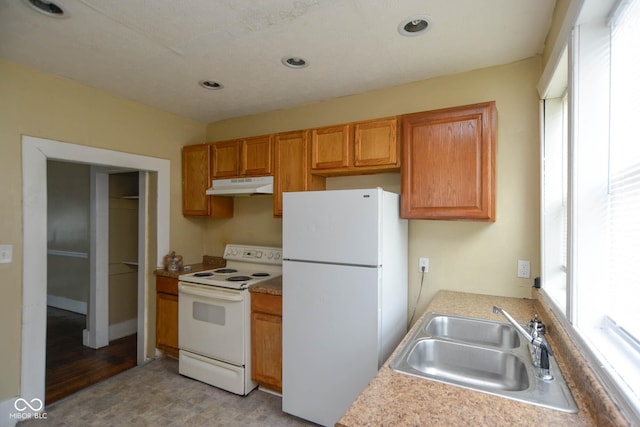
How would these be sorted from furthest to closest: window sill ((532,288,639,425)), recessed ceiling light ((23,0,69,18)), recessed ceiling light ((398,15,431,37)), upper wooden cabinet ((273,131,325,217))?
1. upper wooden cabinet ((273,131,325,217))
2. recessed ceiling light ((398,15,431,37))
3. recessed ceiling light ((23,0,69,18))
4. window sill ((532,288,639,425))

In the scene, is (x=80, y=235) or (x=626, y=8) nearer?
(x=626, y=8)

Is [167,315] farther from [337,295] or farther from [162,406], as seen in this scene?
[337,295]

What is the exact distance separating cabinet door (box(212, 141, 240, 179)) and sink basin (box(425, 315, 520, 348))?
7.21ft

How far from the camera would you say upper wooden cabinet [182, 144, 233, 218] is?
3250mm

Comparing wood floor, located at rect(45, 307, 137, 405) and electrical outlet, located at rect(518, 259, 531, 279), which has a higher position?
electrical outlet, located at rect(518, 259, 531, 279)

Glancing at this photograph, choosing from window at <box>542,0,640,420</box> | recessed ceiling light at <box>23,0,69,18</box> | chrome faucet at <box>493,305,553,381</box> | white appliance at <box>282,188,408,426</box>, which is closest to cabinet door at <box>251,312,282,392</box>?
white appliance at <box>282,188,408,426</box>

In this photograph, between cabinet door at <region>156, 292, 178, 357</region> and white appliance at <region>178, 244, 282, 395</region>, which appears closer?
white appliance at <region>178, 244, 282, 395</region>

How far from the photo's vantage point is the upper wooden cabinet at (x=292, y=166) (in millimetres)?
2666

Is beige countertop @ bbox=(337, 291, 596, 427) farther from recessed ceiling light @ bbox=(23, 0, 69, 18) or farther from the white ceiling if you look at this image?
recessed ceiling light @ bbox=(23, 0, 69, 18)

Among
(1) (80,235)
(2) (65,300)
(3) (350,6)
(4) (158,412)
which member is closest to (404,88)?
(3) (350,6)

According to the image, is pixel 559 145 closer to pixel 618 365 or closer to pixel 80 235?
pixel 618 365

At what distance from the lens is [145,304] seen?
10.4 ft

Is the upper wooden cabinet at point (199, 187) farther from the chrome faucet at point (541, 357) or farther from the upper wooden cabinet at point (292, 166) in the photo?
the chrome faucet at point (541, 357)

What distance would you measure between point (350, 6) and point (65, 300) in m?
5.81
